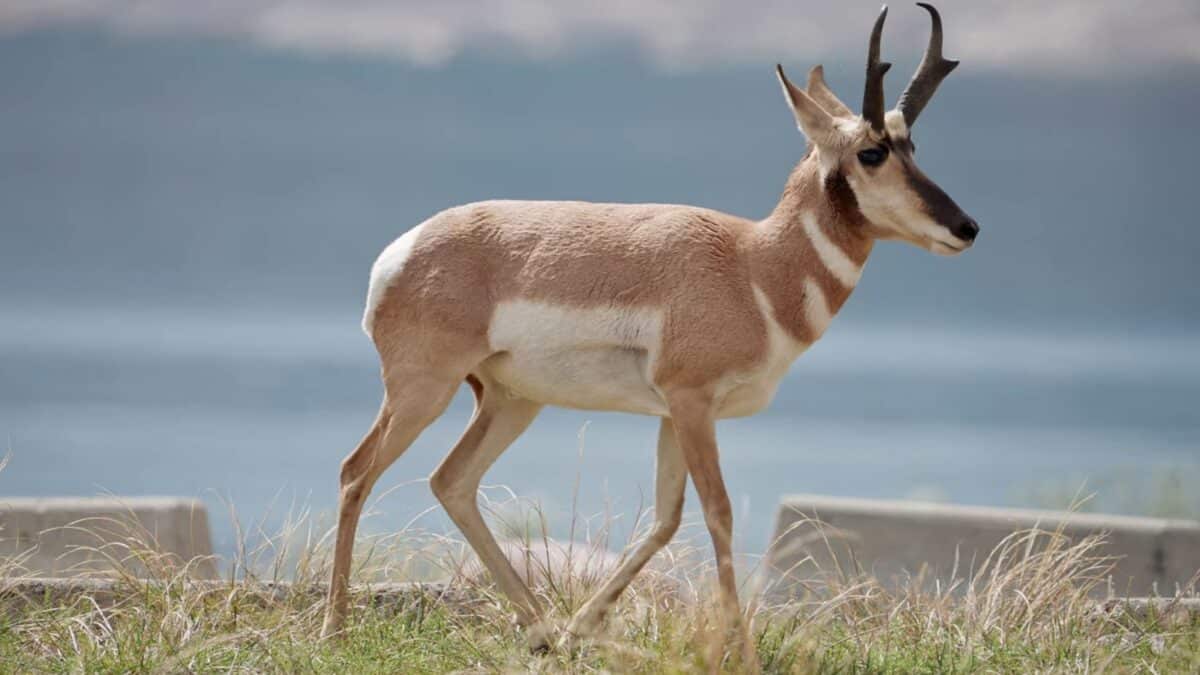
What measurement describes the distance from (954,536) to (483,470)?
3.83m

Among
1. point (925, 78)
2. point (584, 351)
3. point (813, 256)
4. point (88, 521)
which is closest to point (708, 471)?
point (584, 351)

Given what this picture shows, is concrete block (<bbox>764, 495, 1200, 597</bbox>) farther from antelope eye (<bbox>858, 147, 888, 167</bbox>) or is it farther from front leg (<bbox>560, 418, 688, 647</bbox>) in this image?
antelope eye (<bbox>858, 147, 888, 167</bbox>)

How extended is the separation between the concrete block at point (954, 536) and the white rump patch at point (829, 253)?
3390 millimetres

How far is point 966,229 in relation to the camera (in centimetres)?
533

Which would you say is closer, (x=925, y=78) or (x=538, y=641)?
(x=925, y=78)

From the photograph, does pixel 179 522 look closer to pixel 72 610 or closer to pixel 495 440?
pixel 72 610

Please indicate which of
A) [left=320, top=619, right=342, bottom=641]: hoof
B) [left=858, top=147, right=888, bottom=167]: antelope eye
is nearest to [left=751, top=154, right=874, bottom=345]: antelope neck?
[left=858, top=147, right=888, bottom=167]: antelope eye

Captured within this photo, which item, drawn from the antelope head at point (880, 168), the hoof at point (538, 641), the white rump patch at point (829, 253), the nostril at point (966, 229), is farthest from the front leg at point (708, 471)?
the nostril at point (966, 229)

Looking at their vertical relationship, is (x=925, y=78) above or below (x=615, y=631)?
above

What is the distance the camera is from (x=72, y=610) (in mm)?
6500

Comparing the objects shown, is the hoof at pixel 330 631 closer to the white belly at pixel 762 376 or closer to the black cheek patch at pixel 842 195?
the white belly at pixel 762 376

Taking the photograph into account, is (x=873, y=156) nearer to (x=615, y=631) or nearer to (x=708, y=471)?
(x=708, y=471)

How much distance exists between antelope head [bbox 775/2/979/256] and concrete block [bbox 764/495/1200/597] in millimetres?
3592

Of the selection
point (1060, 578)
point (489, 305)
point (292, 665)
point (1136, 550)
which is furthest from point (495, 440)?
point (1136, 550)
